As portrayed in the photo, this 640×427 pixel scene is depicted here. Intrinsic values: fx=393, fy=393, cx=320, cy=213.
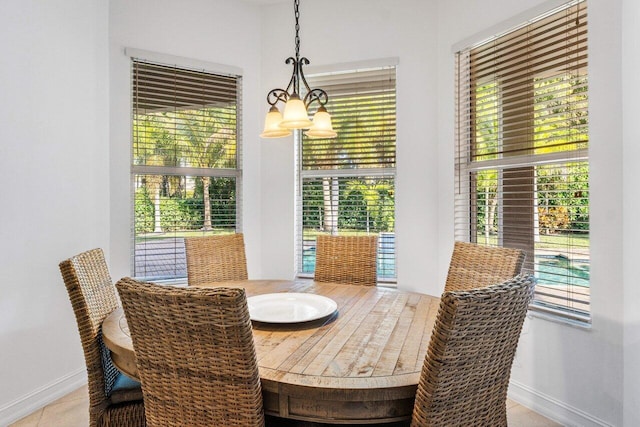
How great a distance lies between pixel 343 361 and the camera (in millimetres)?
1242

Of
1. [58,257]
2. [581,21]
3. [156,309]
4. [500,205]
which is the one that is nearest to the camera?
[156,309]

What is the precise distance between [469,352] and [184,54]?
3.12 m

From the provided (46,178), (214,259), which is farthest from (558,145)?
(46,178)

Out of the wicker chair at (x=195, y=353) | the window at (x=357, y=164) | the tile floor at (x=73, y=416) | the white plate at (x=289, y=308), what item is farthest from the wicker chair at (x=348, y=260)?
the wicker chair at (x=195, y=353)

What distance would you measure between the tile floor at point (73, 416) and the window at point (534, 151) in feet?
2.05

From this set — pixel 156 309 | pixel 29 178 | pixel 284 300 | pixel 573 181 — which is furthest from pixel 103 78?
pixel 573 181

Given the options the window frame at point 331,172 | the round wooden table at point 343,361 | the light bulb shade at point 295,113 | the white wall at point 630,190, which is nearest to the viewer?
the round wooden table at point 343,361

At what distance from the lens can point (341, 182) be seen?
3381mm

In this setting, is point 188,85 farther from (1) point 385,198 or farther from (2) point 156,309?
(2) point 156,309

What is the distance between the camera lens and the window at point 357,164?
326cm

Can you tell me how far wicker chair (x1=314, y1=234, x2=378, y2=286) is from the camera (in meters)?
2.63

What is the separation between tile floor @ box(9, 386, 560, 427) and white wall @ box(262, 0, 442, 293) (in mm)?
1023

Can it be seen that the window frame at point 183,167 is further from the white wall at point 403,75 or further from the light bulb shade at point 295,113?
the light bulb shade at point 295,113

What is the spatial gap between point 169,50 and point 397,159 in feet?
6.66
